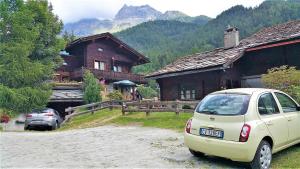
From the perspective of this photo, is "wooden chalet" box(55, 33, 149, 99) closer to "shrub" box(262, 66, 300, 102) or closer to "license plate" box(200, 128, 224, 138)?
"shrub" box(262, 66, 300, 102)

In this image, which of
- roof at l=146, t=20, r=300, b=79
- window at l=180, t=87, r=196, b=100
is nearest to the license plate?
roof at l=146, t=20, r=300, b=79

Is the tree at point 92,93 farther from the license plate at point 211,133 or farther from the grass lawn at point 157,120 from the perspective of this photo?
the license plate at point 211,133

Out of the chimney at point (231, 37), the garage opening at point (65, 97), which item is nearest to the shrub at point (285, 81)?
the chimney at point (231, 37)

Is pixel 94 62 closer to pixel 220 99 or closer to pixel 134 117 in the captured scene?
pixel 134 117

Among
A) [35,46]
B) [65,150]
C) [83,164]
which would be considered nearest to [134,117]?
[65,150]

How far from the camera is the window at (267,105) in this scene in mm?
7295

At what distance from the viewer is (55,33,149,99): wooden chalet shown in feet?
122

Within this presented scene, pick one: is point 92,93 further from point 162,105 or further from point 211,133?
point 211,133

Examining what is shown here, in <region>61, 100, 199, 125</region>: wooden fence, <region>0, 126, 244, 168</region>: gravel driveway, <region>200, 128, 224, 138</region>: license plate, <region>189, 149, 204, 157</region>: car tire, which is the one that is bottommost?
<region>0, 126, 244, 168</region>: gravel driveway

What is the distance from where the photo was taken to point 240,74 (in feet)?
74.2

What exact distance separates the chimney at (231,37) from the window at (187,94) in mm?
4387

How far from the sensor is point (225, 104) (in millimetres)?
7406

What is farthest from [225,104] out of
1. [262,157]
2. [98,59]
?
[98,59]

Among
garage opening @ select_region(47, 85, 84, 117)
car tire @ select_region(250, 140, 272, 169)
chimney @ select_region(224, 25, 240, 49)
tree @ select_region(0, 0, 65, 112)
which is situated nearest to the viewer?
car tire @ select_region(250, 140, 272, 169)
